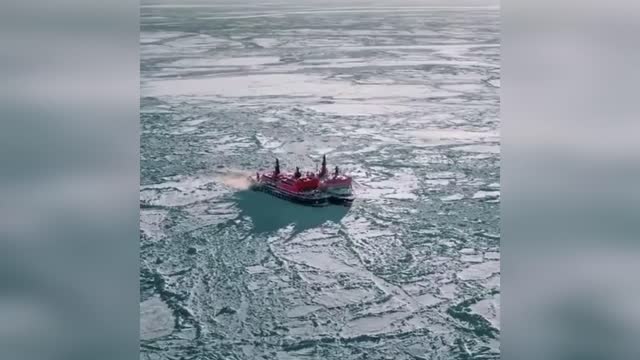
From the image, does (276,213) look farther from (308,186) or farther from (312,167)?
(312,167)

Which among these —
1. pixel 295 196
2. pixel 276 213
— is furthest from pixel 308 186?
pixel 276 213

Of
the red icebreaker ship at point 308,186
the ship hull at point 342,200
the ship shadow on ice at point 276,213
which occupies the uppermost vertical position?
the red icebreaker ship at point 308,186

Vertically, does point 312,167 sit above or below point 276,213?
above

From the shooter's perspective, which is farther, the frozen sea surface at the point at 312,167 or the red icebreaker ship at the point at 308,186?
the red icebreaker ship at the point at 308,186

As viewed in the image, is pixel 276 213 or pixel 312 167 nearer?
pixel 276 213

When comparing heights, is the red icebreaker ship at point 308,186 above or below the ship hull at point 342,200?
above
